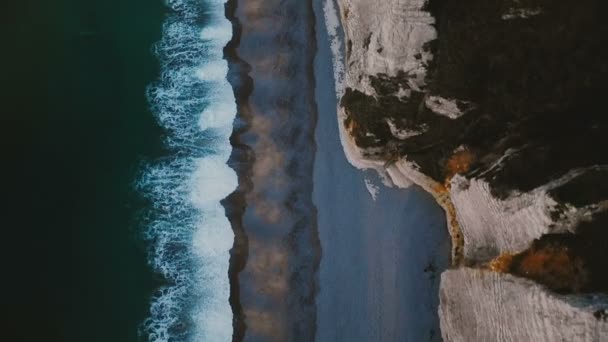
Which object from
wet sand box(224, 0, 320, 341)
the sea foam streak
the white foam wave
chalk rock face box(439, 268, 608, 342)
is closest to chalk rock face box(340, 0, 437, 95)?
the white foam wave

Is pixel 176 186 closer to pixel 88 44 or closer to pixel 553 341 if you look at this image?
pixel 88 44

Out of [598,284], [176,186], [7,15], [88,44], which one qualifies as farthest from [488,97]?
[7,15]

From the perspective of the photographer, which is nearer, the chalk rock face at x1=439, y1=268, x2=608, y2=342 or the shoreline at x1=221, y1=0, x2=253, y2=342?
the chalk rock face at x1=439, y1=268, x2=608, y2=342

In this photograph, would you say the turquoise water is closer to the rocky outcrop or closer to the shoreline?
the shoreline

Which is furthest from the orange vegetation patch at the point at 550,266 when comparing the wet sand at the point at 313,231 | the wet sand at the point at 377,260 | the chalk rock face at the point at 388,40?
the chalk rock face at the point at 388,40

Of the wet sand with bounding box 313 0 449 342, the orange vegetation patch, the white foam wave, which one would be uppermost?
the white foam wave

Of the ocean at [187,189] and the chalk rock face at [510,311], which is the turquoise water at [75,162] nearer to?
the ocean at [187,189]
